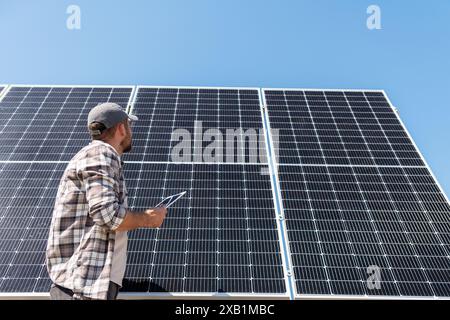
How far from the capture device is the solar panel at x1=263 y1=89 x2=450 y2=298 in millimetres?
7617

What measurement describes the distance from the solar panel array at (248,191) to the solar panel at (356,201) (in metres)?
0.03

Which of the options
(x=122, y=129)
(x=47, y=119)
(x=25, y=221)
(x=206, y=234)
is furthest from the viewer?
(x=47, y=119)

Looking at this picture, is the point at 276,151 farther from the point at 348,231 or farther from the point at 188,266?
the point at 188,266

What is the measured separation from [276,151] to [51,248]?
8.19 meters

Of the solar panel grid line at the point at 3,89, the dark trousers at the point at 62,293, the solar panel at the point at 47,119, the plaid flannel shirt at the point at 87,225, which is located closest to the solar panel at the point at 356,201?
the dark trousers at the point at 62,293

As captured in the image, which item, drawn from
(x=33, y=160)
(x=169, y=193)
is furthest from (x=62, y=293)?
(x=33, y=160)

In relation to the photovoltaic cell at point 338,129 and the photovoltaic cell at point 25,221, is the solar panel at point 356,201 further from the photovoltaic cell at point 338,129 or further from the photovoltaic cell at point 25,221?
the photovoltaic cell at point 25,221

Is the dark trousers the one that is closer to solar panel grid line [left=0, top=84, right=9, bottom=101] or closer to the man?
the man

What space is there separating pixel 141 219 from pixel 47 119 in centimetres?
988

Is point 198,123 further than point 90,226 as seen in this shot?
Yes

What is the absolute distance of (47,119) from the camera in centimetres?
1192

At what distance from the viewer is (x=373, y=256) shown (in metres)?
8.01

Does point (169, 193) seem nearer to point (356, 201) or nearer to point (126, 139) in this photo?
point (356, 201)

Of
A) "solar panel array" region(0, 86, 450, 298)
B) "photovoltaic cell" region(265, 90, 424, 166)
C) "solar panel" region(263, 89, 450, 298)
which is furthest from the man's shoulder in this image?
"photovoltaic cell" region(265, 90, 424, 166)
